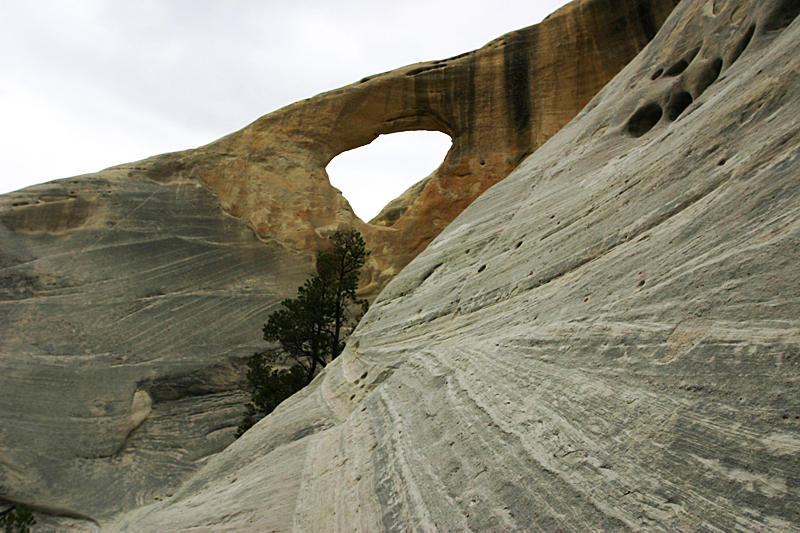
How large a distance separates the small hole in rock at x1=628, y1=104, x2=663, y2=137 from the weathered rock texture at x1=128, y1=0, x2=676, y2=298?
27.4 feet

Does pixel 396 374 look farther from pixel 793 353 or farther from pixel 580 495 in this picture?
pixel 793 353

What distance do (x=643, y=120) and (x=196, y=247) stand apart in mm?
10601

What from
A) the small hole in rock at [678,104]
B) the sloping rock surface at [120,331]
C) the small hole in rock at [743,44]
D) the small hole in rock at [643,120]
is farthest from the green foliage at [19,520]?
the small hole in rock at [743,44]

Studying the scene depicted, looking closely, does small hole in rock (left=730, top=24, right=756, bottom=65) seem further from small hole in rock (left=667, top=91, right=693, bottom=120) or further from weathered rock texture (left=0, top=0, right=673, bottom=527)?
weathered rock texture (left=0, top=0, right=673, bottom=527)

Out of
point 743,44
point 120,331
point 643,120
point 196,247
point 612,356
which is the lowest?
point 120,331

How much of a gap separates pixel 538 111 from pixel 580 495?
12.3m

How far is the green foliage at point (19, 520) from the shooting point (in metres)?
7.84

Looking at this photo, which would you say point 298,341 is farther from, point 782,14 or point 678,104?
point 782,14

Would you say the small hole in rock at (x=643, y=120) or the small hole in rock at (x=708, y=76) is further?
the small hole in rock at (x=643, y=120)

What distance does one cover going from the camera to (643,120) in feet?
16.2

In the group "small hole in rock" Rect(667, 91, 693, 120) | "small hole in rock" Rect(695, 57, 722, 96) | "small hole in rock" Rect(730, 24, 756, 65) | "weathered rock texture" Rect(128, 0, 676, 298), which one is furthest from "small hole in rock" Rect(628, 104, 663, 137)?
"weathered rock texture" Rect(128, 0, 676, 298)

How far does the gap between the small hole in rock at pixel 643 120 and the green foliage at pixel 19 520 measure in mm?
9222

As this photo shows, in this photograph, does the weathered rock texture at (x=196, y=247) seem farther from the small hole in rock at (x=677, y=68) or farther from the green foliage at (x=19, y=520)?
the small hole in rock at (x=677, y=68)

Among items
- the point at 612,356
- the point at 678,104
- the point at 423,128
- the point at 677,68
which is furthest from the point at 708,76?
the point at 423,128
